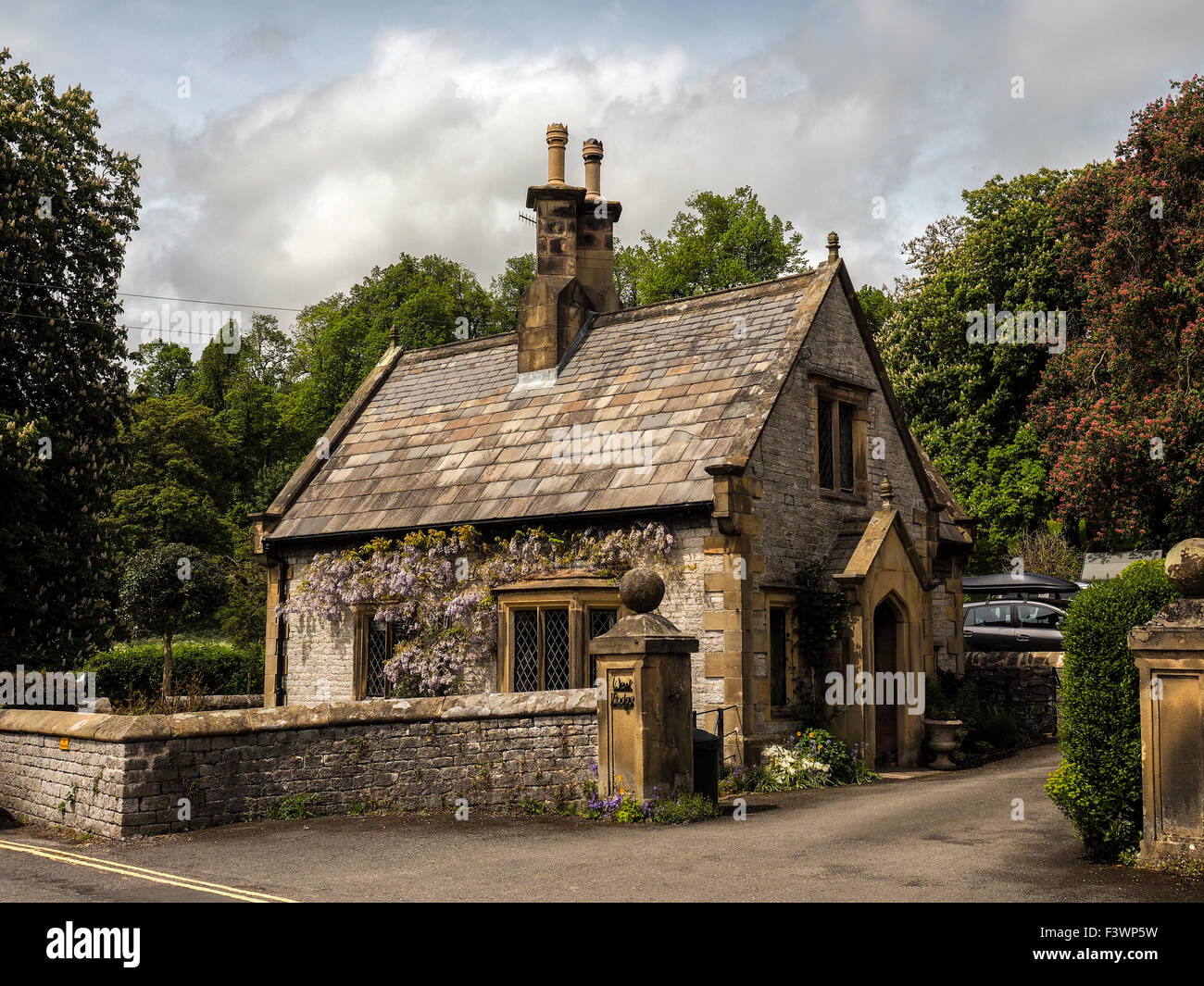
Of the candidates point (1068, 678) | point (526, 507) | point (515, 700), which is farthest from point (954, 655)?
point (1068, 678)

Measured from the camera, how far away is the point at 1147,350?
27.6 metres

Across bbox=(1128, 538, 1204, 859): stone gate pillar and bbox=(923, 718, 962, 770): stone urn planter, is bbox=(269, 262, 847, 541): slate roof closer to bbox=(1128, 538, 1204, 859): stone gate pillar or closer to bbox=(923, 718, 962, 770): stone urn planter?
bbox=(923, 718, 962, 770): stone urn planter

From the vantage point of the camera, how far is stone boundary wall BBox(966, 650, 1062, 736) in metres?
20.9

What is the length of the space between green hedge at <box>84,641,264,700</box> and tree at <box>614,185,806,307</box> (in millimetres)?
20826

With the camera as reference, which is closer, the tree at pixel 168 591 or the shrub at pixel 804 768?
the shrub at pixel 804 768

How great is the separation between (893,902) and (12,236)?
1920 cm

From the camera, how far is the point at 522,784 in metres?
12.8

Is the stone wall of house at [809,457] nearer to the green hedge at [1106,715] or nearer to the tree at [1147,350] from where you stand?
the green hedge at [1106,715]

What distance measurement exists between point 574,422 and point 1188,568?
11.3 meters

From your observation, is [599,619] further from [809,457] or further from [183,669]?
[183,669]

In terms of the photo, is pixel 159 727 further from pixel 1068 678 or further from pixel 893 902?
pixel 1068 678

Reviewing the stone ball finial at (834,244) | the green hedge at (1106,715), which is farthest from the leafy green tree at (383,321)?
the green hedge at (1106,715)

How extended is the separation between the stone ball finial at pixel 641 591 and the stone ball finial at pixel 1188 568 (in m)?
5.37

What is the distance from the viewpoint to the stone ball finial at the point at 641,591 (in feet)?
41.7
